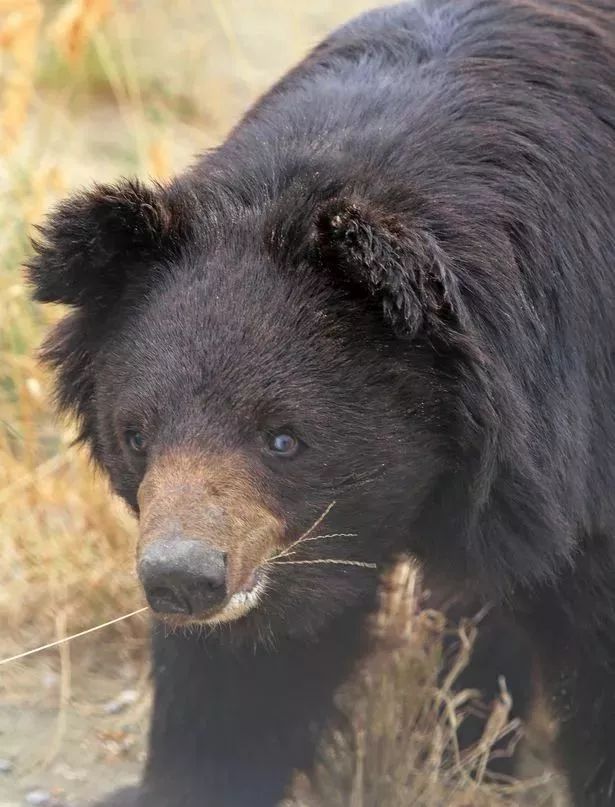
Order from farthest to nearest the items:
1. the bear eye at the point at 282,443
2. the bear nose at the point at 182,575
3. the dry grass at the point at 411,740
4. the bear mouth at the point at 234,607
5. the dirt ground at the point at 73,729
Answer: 1. the dirt ground at the point at 73,729
2. the dry grass at the point at 411,740
3. the bear eye at the point at 282,443
4. the bear mouth at the point at 234,607
5. the bear nose at the point at 182,575

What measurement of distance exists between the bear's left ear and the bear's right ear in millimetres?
398

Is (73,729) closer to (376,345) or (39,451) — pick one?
(39,451)

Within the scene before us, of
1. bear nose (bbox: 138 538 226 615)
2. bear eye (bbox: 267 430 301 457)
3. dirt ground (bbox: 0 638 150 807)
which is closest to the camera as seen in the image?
bear nose (bbox: 138 538 226 615)

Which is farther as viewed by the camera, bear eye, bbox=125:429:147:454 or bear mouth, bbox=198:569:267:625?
bear eye, bbox=125:429:147:454

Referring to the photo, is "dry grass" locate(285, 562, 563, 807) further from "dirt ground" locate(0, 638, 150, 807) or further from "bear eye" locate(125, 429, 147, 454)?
"bear eye" locate(125, 429, 147, 454)

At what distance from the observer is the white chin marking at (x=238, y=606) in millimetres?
2787

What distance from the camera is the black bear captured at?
111 inches

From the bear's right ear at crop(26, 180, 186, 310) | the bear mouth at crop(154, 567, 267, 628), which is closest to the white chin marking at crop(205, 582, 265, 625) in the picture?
the bear mouth at crop(154, 567, 267, 628)

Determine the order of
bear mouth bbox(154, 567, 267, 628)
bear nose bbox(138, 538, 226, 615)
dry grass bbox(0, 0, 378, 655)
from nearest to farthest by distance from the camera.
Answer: bear nose bbox(138, 538, 226, 615), bear mouth bbox(154, 567, 267, 628), dry grass bbox(0, 0, 378, 655)

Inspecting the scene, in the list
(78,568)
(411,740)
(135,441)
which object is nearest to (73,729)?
(78,568)

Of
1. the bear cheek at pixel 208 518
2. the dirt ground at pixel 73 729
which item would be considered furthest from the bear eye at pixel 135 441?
the dirt ground at pixel 73 729

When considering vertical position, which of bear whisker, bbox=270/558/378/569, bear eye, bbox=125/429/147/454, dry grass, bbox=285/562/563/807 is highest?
bear eye, bbox=125/429/147/454

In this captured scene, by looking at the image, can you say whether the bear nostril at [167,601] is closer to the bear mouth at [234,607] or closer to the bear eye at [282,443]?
the bear mouth at [234,607]

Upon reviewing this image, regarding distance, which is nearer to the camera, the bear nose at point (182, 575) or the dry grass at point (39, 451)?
the bear nose at point (182, 575)
